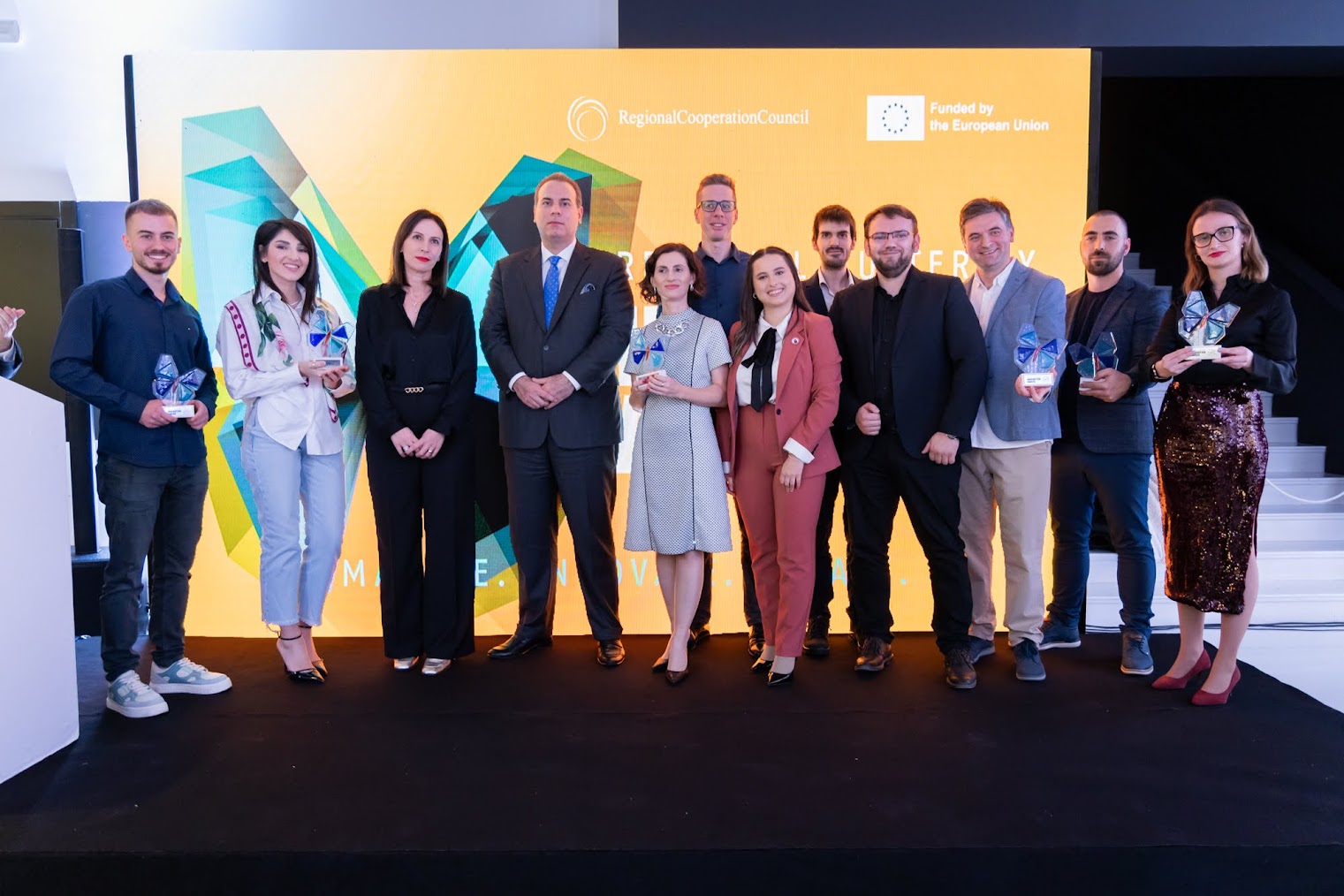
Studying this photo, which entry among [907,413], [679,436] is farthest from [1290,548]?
[679,436]

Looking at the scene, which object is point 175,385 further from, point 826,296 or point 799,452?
point 826,296

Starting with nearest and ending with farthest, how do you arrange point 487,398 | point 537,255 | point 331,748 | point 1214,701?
1. point 331,748
2. point 1214,701
3. point 537,255
4. point 487,398

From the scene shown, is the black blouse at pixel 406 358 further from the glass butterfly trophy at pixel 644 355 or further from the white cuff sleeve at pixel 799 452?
the white cuff sleeve at pixel 799 452

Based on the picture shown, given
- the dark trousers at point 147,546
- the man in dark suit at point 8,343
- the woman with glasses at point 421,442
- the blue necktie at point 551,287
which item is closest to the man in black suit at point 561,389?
the blue necktie at point 551,287

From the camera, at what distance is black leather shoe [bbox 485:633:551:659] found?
371 cm

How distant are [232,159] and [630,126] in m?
1.78

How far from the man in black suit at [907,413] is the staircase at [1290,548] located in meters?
1.79

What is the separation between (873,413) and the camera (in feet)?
10.7

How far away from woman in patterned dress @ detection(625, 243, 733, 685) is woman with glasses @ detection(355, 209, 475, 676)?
0.68 m

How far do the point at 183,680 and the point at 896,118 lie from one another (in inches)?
147

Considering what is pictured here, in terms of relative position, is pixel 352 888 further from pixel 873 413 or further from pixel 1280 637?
Result: pixel 1280 637

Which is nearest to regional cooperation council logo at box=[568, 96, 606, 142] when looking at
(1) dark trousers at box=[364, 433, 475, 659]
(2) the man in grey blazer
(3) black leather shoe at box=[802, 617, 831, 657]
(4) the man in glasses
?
(4) the man in glasses

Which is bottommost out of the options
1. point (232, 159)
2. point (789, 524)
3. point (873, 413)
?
point (789, 524)

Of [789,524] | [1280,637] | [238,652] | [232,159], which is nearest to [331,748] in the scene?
[238,652]
